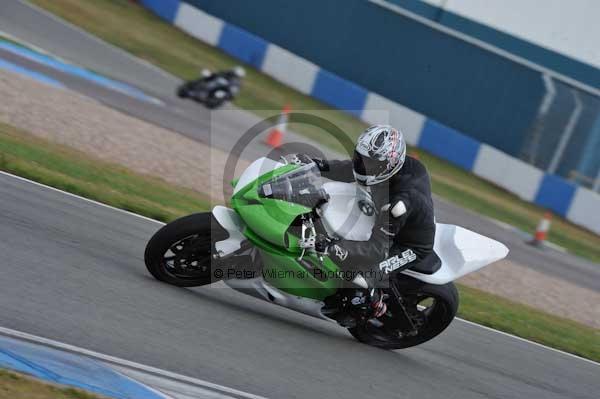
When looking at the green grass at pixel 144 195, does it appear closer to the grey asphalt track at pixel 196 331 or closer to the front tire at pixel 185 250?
the grey asphalt track at pixel 196 331

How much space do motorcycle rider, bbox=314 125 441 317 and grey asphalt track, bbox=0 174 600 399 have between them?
28.5 inches

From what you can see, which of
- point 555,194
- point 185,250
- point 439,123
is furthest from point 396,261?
point 439,123

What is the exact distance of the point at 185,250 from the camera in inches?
271

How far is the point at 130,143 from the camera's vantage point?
43.8 feet

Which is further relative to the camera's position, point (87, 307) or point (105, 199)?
→ point (105, 199)

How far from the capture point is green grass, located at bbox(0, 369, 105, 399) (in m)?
4.66

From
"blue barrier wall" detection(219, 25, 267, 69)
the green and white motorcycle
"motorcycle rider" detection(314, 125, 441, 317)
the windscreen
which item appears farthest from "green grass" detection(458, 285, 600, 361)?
"blue barrier wall" detection(219, 25, 267, 69)

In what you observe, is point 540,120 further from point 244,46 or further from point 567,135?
point 244,46

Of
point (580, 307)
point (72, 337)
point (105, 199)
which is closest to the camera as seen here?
point (72, 337)

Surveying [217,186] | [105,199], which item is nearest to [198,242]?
[105,199]

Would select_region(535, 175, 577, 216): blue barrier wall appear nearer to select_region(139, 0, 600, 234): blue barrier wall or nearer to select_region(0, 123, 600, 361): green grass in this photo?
select_region(139, 0, 600, 234): blue barrier wall

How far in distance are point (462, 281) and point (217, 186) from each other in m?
3.80

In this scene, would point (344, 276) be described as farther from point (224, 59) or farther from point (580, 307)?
point (224, 59)

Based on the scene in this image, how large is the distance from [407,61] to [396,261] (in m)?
21.6
